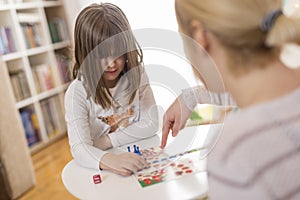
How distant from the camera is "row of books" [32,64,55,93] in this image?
2.70 meters

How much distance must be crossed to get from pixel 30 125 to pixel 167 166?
201 centimetres

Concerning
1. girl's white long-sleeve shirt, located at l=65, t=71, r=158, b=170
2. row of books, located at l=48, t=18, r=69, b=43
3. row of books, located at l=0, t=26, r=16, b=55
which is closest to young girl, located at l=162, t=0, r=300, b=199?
girl's white long-sleeve shirt, located at l=65, t=71, r=158, b=170

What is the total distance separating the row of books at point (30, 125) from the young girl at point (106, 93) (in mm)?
1692

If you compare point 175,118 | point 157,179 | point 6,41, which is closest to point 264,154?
point 157,179

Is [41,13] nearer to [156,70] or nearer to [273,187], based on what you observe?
[156,70]

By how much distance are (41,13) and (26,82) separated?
1.89ft

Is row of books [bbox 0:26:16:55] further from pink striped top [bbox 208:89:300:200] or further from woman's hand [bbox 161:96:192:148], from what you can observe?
pink striped top [bbox 208:89:300:200]

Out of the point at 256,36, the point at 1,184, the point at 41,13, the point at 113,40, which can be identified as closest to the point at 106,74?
the point at 113,40

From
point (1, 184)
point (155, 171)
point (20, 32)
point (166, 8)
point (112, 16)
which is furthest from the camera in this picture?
point (20, 32)

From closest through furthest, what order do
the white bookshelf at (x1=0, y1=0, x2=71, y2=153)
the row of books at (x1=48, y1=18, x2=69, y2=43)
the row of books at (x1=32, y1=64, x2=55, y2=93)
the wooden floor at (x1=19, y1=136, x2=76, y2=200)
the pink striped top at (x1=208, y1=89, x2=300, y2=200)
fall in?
the pink striped top at (x1=208, y1=89, x2=300, y2=200) → the wooden floor at (x1=19, y1=136, x2=76, y2=200) → the white bookshelf at (x1=0, y1=0, x2=71, y2=153) → the row of books at (x1=32, y1=64, x2=55, y2=93) → the row of books at (x1=48, y1=18, x2=69, y2=43)

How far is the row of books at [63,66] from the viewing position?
2.90 m

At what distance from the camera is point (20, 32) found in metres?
2.52

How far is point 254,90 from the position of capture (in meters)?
0.51

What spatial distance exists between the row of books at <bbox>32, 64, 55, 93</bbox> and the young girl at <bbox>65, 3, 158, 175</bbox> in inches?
71.2
